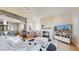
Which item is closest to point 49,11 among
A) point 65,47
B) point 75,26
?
point 75,26

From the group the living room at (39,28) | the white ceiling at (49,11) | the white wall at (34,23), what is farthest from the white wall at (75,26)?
the white wall at (34,23)

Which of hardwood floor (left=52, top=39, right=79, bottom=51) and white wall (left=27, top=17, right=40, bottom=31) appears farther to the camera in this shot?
white wall (left=27, top=17, right=40, bottom=31)

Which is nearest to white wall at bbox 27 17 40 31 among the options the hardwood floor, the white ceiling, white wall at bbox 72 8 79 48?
the white ceiling

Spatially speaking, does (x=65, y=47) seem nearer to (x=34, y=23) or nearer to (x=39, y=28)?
(x=39, y=28)

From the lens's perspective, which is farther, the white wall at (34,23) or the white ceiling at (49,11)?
the white wall at (34,23)

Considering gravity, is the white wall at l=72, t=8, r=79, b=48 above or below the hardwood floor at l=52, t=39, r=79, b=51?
above

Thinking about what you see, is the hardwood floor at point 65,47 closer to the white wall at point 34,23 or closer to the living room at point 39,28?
the living room at point 39,28

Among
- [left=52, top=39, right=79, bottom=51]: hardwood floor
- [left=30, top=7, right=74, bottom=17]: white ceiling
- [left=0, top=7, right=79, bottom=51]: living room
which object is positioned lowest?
[left=52, top=39, right=79, bottom=51]: hardwood floor

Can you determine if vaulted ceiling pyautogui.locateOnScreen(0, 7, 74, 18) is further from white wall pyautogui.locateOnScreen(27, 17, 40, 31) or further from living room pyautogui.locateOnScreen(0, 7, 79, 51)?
white wall pyautogui.locateOnScreen(27, 17, 40, 31)

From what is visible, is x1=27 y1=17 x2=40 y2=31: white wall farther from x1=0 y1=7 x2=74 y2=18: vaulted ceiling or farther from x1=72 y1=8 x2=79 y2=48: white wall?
x1=72 y1=8 x2=79 y2=48: white wall

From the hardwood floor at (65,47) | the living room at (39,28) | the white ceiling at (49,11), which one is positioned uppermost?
the white ceiling at (49,11)

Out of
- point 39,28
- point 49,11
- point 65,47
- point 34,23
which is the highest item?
point 49,11
